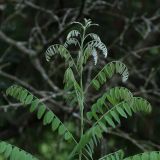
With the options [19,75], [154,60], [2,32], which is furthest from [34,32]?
[154,60]

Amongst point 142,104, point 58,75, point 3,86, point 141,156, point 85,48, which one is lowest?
point 141,156

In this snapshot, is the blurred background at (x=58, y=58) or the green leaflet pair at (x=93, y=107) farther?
the blurred background at (x=58, y=58)

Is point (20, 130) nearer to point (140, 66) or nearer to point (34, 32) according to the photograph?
point (34, 32)

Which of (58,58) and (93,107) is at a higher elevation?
(58,58)

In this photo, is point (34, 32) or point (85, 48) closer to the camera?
point (85, 48)

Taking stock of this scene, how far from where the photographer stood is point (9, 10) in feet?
20.1

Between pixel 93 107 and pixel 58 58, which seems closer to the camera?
pixel 93 107

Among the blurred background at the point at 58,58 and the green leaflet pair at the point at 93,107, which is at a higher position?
the blurred background at the point at 58,58

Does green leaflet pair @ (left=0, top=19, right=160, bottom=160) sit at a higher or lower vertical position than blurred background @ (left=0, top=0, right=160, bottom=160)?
lower

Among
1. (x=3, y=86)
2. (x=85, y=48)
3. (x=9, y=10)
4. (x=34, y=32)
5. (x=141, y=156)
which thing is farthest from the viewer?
(x=9, y=10)

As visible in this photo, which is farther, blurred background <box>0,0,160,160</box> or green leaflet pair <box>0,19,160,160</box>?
blurred background <box>0,0,160,160</box>

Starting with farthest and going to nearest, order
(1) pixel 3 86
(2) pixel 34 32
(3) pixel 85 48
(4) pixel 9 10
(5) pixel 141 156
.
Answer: (4) pixel 9 10 → (2) pixel 34 32 → (1) pixel 3 86 → (3) pixel 85 48 → (5) pixel 141 156

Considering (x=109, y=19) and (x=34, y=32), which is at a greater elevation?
(x=109, y=19)

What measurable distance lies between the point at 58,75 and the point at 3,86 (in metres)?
1.30
